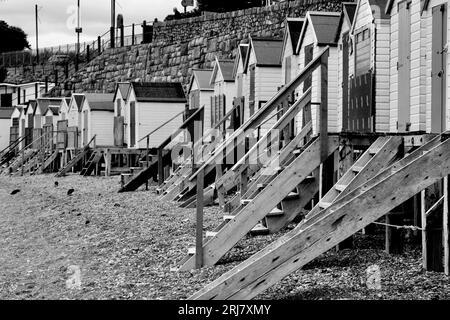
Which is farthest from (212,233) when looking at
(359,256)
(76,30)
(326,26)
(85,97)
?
(76,30)

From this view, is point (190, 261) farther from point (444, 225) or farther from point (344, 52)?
point (344, 52)

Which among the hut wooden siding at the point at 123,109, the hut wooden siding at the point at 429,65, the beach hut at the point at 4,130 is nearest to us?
the hut wooden siding at the point at 429,65

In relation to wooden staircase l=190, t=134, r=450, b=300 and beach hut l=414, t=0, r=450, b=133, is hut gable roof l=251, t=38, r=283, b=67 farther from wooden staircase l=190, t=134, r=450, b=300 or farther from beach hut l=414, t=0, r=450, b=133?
wooden staircase l=190, t=134, r=450, b=300

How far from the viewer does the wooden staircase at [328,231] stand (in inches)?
354

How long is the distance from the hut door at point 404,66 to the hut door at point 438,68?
1196 mm

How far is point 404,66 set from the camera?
45.7 feet

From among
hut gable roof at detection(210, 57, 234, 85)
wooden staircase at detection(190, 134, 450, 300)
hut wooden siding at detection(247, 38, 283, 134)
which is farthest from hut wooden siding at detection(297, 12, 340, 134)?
wooden staircase at detection(190, 134, 450, 300)

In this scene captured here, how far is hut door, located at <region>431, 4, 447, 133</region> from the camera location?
12273mm

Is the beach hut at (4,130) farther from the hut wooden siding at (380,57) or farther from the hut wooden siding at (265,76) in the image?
the hut wooden siding at (380,57)

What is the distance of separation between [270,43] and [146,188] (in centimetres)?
583

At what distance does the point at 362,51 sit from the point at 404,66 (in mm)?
2763

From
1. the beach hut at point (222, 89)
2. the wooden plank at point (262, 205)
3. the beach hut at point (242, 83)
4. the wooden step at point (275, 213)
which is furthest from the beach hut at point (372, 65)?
the beach hut at point (222, 89)

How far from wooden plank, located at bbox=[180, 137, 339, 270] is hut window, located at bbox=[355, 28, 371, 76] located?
397 cm

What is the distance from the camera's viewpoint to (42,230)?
19234 millimetres
